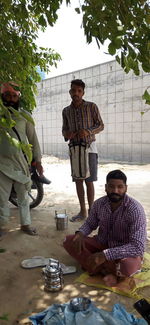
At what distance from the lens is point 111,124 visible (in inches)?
386

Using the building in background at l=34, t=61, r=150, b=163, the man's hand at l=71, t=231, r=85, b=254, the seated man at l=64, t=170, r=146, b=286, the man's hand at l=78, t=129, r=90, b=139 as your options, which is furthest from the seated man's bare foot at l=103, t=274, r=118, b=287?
the building in background at l=34, t=61, r=150, b=163

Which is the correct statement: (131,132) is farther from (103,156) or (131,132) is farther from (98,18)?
(98,18)

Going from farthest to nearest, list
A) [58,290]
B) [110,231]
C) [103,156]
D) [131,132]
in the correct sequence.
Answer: [103,156] → [131,132] → [110,231] → [58,290]

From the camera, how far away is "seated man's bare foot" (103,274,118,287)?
2.42m

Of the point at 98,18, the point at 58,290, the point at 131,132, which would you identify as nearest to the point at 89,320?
the point at 58,290

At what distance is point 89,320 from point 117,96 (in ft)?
27.8

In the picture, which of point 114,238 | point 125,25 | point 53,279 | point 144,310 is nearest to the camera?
point 125,25

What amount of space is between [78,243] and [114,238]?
1.15ft

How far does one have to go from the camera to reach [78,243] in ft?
8.98

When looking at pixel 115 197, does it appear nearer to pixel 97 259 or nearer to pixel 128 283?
pixel 97 259

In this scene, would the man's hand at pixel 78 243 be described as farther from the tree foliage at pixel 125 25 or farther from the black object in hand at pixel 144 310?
the tree foliage at pixel 125 25

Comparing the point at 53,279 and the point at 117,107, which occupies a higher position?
the point at 117,107

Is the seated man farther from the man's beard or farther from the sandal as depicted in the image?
the sandal

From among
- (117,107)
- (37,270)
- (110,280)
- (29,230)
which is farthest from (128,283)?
(117,107)
